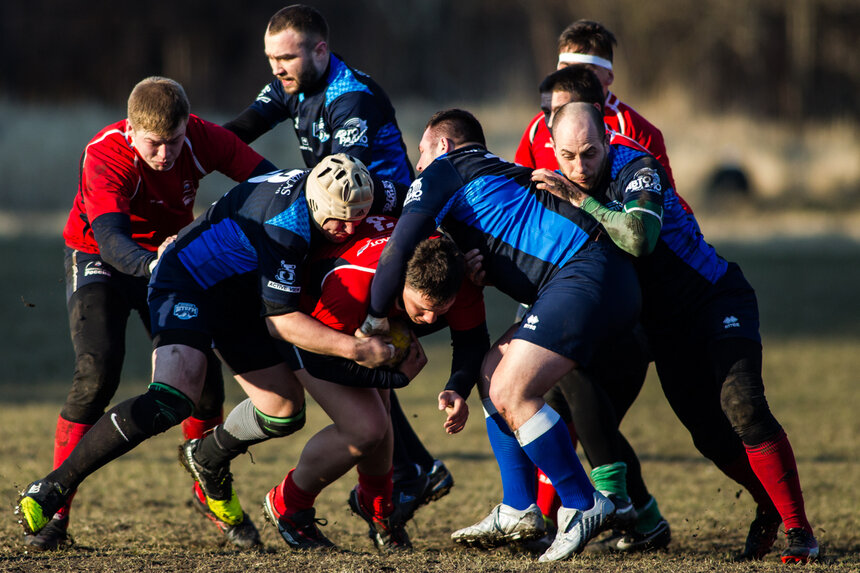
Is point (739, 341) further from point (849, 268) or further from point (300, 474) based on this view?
point (849, 268)

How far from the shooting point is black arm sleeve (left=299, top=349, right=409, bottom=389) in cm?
475

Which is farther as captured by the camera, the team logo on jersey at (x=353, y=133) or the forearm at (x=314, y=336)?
the team logo on jersey at (x=353, y=133)

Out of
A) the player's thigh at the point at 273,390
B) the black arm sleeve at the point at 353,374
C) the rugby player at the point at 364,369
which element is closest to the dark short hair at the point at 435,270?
the rugby player at the point at 364,369

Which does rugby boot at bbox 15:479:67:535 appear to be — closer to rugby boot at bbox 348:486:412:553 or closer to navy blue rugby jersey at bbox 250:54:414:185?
rugby boot at bbox 348:486:412:553

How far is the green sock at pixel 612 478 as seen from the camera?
4878mm

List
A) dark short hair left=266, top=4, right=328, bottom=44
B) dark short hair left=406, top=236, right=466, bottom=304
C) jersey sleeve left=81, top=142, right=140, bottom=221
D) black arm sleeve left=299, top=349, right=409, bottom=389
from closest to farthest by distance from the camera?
dark short hair left=406, top=236, right=466, bottom=304
black arm sleeve left=299, top=349, right=409, bottom=389
jersey sleeve left=81, top=142, right=140, bottom=221
dark short hair left=266, top=4, right=328, bottom=44

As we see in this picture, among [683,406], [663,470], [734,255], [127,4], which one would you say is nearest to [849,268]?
[734,255]

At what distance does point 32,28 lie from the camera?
27.3m

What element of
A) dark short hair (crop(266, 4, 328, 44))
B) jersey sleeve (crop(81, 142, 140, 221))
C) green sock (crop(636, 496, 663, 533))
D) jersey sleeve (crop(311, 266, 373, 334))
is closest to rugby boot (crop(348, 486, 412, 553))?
jersey sleeve (crop(311, 266, 373, 334))

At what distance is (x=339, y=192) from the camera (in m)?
4.51

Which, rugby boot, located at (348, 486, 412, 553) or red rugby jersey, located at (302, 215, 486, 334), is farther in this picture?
rugby boot, located at (348, 486, 412, 553)

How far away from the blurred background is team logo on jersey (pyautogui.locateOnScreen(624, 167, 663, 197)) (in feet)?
55.4

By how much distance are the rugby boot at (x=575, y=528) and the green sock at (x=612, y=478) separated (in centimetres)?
42

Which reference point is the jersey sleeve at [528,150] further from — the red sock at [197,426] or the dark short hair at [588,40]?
the red sock at [197,426]
